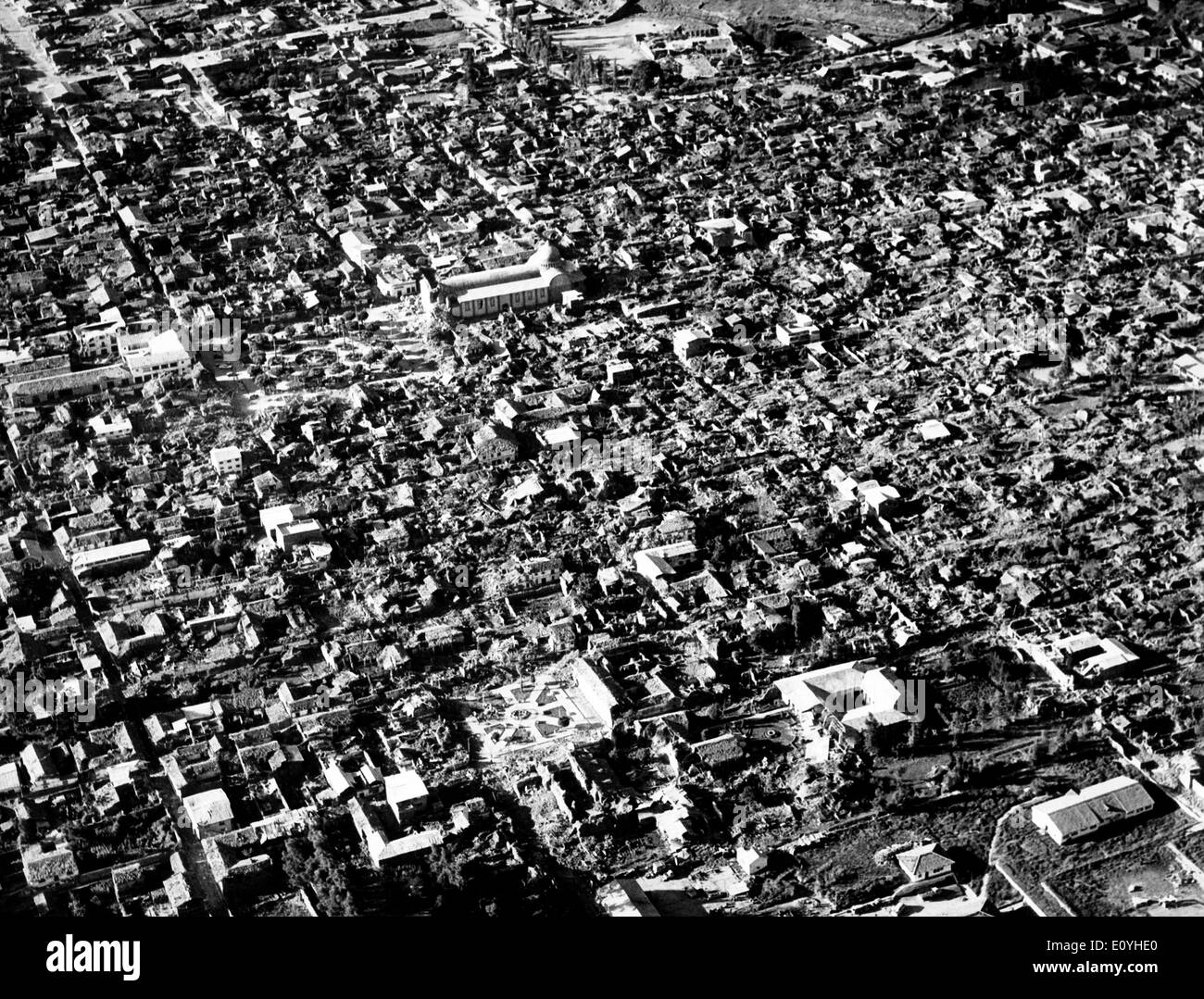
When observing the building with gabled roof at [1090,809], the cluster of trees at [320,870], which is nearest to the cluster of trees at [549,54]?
the building with gabled roof at [1090,809]

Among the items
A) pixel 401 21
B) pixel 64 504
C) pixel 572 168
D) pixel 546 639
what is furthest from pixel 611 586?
pixel 401 21

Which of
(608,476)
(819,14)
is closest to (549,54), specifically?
(819,14)

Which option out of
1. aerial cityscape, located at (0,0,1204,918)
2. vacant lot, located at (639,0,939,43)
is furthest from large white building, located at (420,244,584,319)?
vacant lot, located at (639,0,939,43)

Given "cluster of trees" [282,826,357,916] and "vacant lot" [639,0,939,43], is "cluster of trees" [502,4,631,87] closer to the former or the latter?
"vacant lot" [639,0,939,43]

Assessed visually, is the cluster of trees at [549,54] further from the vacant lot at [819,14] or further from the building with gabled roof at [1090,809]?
the building with gabled roof at [1090,809]

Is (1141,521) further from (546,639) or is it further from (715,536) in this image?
(546,639)

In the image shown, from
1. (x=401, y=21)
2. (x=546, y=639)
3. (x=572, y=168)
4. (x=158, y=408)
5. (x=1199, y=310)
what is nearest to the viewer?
(x=546, y=639)

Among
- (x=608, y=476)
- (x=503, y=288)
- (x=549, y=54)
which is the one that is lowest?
(x=608, y=476)

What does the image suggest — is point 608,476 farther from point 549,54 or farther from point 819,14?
point 819,14
